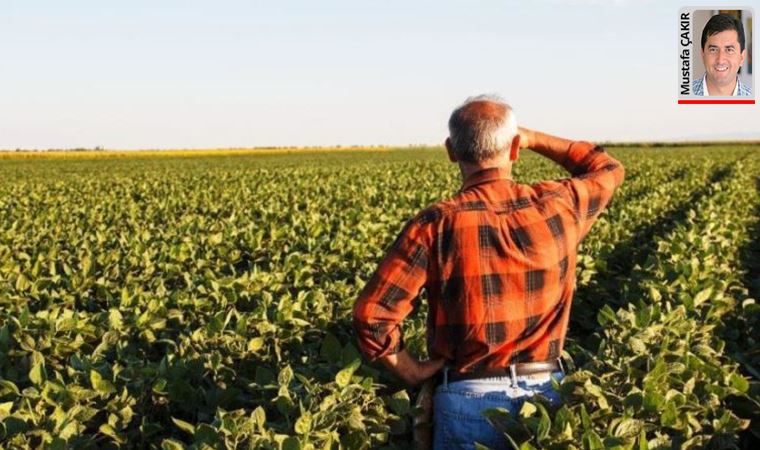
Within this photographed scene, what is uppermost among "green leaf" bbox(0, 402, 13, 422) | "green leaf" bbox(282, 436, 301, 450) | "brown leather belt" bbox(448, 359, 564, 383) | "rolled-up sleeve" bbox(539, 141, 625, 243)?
"rolled-up sleeve" bbox(539, 141, 625, 243)

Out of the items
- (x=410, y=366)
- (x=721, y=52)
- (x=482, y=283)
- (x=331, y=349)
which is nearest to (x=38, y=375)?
(x=331, y=349)

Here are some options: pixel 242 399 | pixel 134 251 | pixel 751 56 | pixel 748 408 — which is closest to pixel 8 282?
pixel 134 251

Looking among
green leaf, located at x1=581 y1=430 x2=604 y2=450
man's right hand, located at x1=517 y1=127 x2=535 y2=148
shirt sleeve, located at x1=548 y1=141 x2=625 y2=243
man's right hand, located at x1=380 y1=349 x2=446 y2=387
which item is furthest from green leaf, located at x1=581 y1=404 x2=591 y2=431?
man's right hand, located at x1=517 y1=127 x2=535 y2=148

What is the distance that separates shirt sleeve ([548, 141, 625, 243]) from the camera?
3.21 m

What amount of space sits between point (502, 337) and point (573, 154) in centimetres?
102

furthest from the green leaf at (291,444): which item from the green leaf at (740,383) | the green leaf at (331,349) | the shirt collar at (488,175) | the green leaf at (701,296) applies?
the green leaf at (701,296)

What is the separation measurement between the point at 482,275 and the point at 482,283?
0.10ft

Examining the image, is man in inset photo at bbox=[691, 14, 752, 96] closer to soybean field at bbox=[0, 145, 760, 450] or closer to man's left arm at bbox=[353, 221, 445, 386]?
soybean field at bbox=[0, 145, 760, 450]

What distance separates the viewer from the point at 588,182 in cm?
331

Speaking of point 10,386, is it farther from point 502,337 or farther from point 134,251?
point 134,251

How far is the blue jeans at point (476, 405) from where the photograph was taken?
3.02 m

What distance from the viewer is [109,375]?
4.02 meters

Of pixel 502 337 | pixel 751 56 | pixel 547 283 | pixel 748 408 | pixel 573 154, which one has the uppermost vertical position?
pixel 751 56

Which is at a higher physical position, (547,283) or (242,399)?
(547,283)
